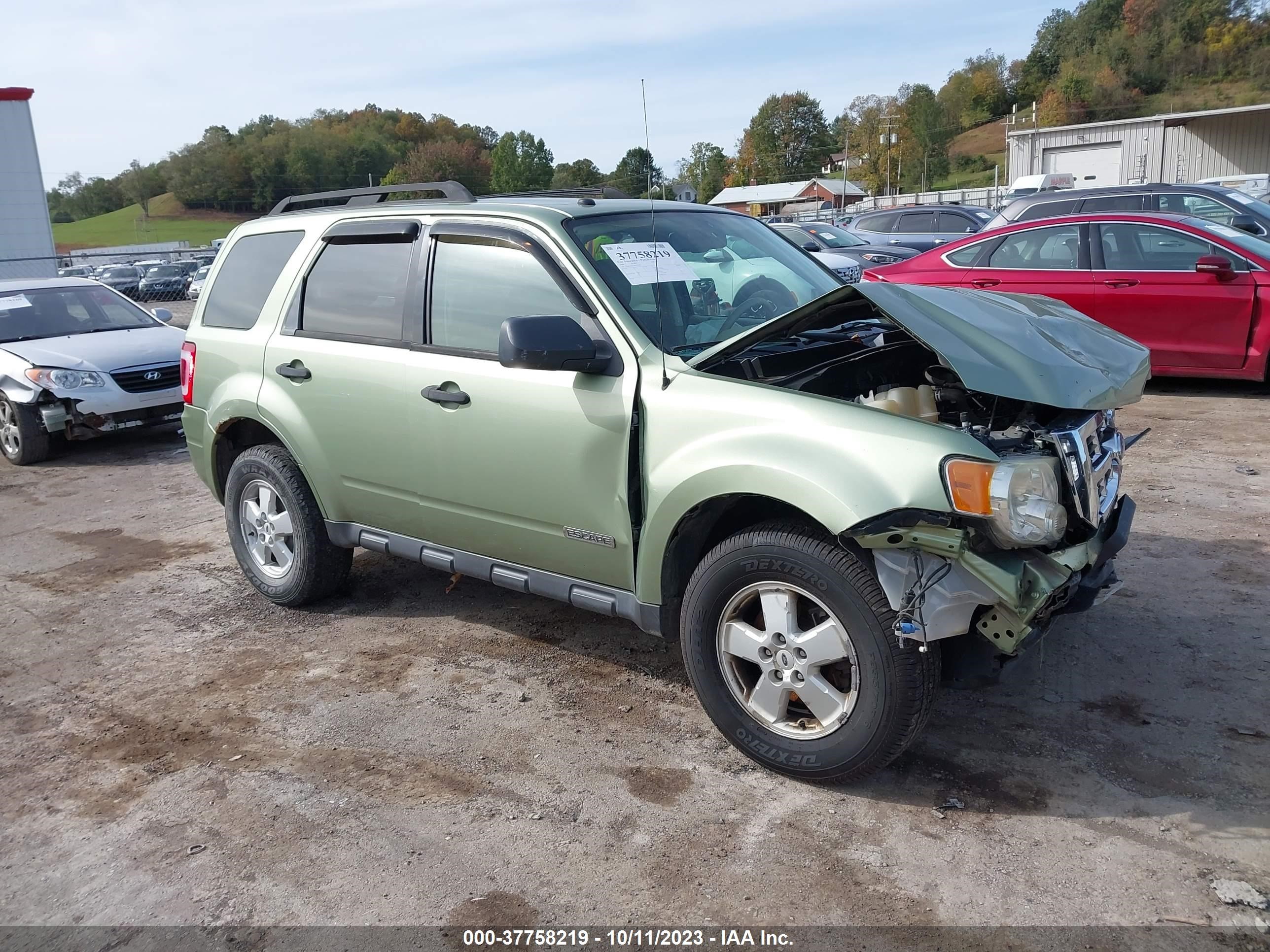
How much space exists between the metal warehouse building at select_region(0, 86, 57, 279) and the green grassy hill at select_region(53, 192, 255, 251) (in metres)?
59.7

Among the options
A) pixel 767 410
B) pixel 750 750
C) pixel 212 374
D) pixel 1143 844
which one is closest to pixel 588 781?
pixel 750 750

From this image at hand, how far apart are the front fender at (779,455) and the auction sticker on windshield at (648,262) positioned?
60 centimetres

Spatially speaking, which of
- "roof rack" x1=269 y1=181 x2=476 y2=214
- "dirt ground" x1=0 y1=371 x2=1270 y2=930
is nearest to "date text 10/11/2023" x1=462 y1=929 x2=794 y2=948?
"dirt ground" x1=0 y1=371 x2=1270 y2=930

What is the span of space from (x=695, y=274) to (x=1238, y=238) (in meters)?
6.76

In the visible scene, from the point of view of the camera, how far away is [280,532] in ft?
17.0

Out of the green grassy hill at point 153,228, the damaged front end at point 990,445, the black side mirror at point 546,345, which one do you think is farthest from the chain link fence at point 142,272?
the green grassy hill at point 153,228

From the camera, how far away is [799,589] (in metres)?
3.27

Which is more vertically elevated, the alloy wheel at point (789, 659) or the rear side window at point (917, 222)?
the rear side window at point (917, 222)

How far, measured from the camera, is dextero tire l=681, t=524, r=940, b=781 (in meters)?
3.13

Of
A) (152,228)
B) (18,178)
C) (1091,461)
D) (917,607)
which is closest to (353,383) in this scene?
(917,607)

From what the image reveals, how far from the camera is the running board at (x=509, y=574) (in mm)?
3816

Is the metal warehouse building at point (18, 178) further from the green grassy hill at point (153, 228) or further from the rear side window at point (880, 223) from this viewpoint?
the green grassy hill at point (153, 228)

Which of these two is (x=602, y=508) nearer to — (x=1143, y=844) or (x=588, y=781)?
(x=588, y=781)

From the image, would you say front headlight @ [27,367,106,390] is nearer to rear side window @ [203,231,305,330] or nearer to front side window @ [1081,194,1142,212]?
rear side window @ [203,231,305,330]
